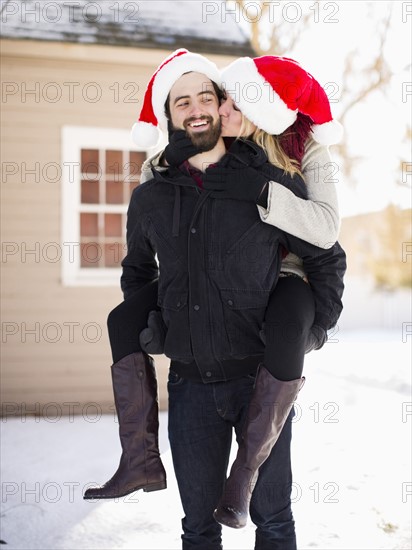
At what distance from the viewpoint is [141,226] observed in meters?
2.45

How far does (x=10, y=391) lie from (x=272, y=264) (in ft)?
17.3

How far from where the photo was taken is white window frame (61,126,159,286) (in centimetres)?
693

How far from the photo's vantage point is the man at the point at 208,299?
2.29m

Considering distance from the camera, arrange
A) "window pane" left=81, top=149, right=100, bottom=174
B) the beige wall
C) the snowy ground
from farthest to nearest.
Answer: "window pane" left=81, top=149, right=100, bottom=174 → the beige wall → the snowy ground

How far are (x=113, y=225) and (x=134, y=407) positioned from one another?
4.93 metres

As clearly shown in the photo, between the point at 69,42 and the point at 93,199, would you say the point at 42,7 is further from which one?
the point at 93,199

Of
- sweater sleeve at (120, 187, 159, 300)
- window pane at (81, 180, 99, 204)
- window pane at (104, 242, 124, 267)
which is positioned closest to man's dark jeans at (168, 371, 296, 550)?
sweater sleeve at (120, 187, 159, 300)

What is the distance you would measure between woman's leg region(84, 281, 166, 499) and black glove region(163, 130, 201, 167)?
Result: 56 cm

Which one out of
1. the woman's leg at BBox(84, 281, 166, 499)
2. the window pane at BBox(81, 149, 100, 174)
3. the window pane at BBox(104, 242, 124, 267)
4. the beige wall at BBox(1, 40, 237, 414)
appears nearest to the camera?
the woman's leg at BBox(84, 281, 166, 499)

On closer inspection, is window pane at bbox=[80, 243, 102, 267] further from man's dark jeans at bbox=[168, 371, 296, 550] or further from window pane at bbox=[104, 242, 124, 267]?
man's dark jeans at bbox=[168, 371, 296, 550]

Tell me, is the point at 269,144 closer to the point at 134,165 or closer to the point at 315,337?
the point at 315,337

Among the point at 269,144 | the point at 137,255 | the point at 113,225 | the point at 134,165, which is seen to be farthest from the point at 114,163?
the point at 269,144

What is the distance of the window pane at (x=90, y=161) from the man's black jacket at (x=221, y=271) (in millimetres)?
4872

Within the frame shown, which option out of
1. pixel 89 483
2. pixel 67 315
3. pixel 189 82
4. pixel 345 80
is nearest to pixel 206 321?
pixel 189 82
